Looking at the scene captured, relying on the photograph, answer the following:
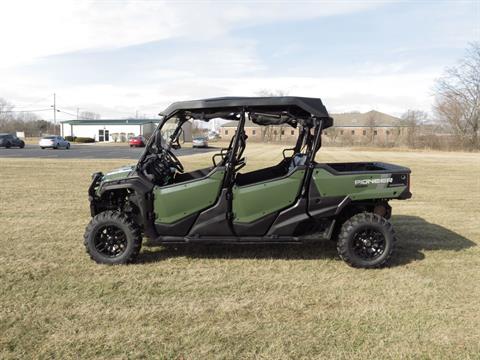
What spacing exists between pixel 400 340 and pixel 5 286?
3788 millimetres

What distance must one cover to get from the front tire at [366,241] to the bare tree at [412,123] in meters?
46.7

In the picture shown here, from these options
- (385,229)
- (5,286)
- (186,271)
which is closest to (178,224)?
(186,271)

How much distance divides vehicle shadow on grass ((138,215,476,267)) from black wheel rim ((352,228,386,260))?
32cm

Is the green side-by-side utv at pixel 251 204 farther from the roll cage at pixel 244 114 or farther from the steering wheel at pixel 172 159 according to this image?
the steering wheel at pixel 172 159

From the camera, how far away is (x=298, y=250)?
5516 mm

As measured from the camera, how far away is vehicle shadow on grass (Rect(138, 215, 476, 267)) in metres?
5.22

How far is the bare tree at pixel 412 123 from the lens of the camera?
49459 millimetres

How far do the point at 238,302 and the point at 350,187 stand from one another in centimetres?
198

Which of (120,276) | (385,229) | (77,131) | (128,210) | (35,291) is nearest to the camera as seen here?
(35,291)

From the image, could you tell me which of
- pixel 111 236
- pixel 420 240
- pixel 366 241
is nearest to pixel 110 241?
pixel 111 236

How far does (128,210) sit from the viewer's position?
514 cm

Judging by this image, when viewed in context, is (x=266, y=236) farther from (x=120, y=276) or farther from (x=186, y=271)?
(x=120, y=276)

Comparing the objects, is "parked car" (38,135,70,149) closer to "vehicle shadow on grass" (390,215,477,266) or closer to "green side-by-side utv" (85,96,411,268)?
"green side-by-side utv" (85,96,411,268)

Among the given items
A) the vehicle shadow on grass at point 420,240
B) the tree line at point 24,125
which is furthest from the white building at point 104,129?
the vehicle shadow on grass at point 420,240
